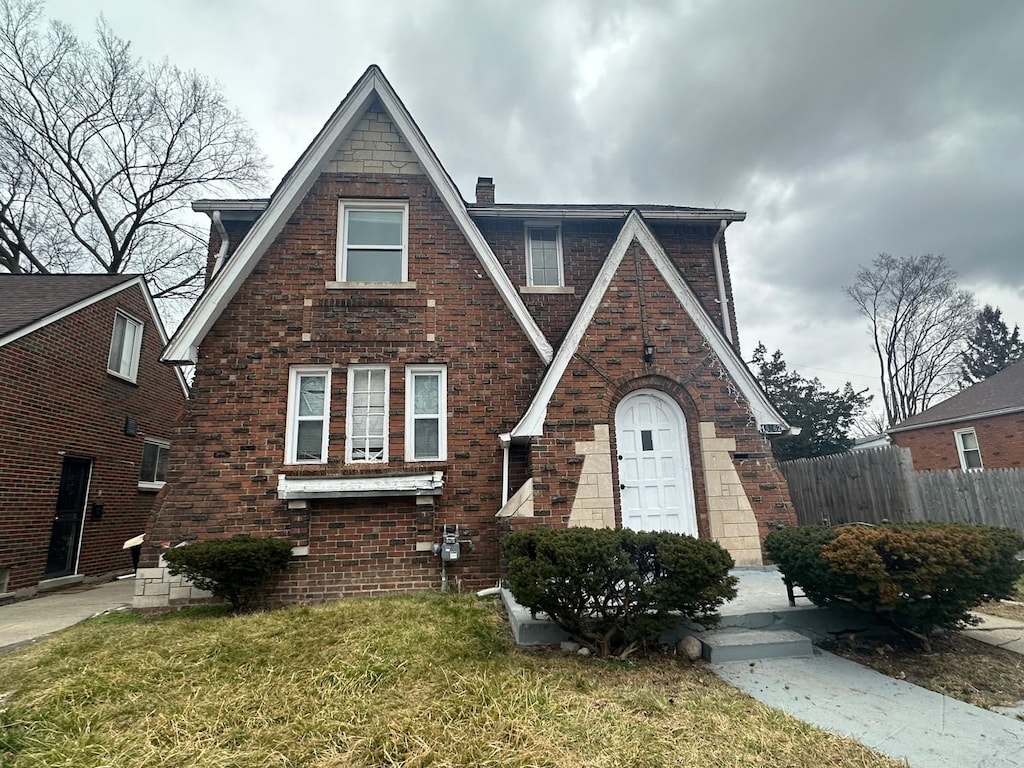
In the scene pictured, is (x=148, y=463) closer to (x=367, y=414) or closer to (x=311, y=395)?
(x=311, y=395)

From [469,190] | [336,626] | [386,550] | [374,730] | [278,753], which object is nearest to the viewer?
[278,753]

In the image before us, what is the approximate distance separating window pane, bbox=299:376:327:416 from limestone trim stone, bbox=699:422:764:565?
589 centimetres

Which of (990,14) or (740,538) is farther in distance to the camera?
(990,14)

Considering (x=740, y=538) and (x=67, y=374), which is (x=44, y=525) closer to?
(x=67, y=374)

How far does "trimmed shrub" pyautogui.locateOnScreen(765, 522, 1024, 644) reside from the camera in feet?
12.7

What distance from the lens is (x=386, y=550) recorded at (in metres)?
7.08

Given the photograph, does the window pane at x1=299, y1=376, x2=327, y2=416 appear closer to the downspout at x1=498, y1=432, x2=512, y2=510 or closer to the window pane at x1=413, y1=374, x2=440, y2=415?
the window pane at x1=413, y1=374, x2=440, y2=415

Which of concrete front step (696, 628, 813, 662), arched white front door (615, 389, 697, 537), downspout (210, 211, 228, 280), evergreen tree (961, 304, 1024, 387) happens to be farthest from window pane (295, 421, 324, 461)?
evergreen tree (961, 304, 1024, 387)

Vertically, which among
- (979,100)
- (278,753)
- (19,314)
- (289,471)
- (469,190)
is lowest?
(278,753)

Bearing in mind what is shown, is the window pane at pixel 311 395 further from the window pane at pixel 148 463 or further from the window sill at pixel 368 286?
the window pane at pixel 148 463

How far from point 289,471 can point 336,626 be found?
283 cm

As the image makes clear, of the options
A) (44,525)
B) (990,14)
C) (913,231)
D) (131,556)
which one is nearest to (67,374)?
(44,525)

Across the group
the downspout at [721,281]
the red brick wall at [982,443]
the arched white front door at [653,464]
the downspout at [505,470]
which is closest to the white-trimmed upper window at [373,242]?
the downspout at [505,470]

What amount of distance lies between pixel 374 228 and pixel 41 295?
Result: 27.8 feet
